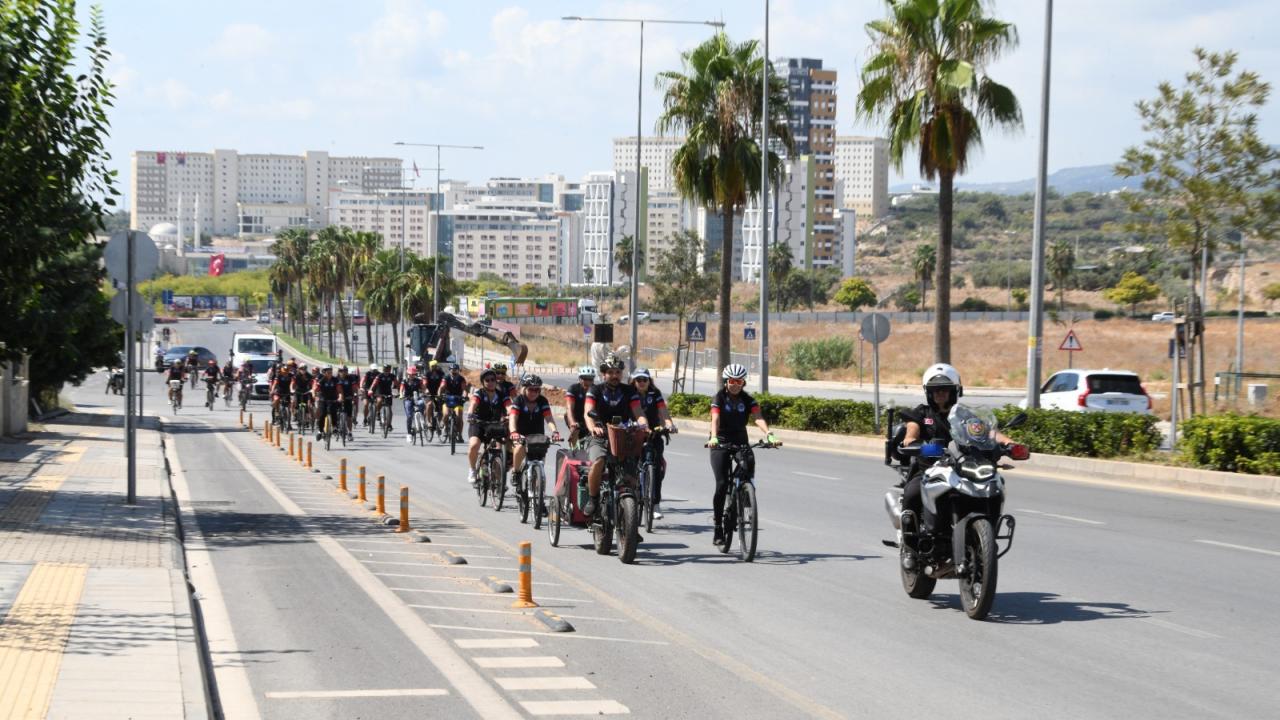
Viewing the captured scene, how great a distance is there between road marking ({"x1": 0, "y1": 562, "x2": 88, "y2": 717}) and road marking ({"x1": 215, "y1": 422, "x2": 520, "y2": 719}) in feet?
7.16

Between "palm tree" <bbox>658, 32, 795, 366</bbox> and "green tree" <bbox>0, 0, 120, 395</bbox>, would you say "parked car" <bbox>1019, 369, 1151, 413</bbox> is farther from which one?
"green tree" <bbox>0, 0, 120, 395</bbox>

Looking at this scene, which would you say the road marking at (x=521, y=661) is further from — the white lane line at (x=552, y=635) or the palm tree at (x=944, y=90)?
the palm tree at (x=944, y=90)

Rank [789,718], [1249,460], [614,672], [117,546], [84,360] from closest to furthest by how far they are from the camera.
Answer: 1. [789,718]
2. [614,672]
3. [117,546]
4. [1249,460]
5. [84,360]

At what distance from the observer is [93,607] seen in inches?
398

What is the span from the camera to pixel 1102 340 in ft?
258

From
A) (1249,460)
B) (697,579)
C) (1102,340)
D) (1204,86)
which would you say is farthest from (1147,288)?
(697,579)

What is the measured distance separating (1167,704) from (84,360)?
38.1 metres

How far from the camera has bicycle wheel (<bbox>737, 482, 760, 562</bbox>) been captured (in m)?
13.5

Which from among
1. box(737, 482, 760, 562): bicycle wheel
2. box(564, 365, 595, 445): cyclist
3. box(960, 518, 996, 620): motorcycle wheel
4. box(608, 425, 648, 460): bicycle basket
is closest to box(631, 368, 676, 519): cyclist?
box(564, 365, 595, 445): cyclist

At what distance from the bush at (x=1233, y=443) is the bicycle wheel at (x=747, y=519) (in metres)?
10.7

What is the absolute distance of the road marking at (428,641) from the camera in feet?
26.0

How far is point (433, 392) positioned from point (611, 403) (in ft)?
63.3

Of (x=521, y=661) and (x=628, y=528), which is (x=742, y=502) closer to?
(x=628, y=528)

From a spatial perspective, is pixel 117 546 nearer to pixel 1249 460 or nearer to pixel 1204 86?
pixel 1249 460
